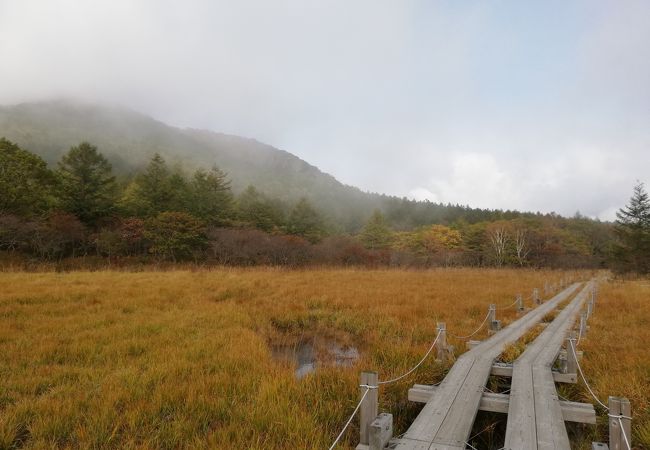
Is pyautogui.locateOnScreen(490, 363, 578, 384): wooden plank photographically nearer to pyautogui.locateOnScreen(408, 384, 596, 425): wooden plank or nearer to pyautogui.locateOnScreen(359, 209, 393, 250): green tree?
pyautogui.locateOnScreen(408, 384, 596, 425): wooden plank

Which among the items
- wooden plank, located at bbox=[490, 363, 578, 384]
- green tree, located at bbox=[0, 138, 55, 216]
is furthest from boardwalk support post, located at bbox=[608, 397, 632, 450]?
green tree, located at bbox=[0, 138, 55, 216]

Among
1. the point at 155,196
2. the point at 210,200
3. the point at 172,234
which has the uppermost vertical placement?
the point at 210,200

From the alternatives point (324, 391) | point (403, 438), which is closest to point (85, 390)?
point (324, 391)

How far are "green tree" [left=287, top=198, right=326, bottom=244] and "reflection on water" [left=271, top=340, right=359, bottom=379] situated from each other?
143 ft

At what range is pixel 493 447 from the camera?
444 centimetres

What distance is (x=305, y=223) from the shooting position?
5450cm

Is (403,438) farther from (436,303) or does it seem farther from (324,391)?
(436,303)

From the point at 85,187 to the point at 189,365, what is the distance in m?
A: 41.1

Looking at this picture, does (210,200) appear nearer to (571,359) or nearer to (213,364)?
(213,364)

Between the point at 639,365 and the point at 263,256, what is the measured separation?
118ft

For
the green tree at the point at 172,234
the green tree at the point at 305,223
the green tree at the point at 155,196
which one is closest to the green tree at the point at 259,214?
the green tree at the point at 305,223

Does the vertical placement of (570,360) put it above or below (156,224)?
below

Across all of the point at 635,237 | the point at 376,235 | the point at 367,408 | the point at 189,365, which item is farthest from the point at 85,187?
the point at 635,237

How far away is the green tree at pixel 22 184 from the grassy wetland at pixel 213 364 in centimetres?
2730
